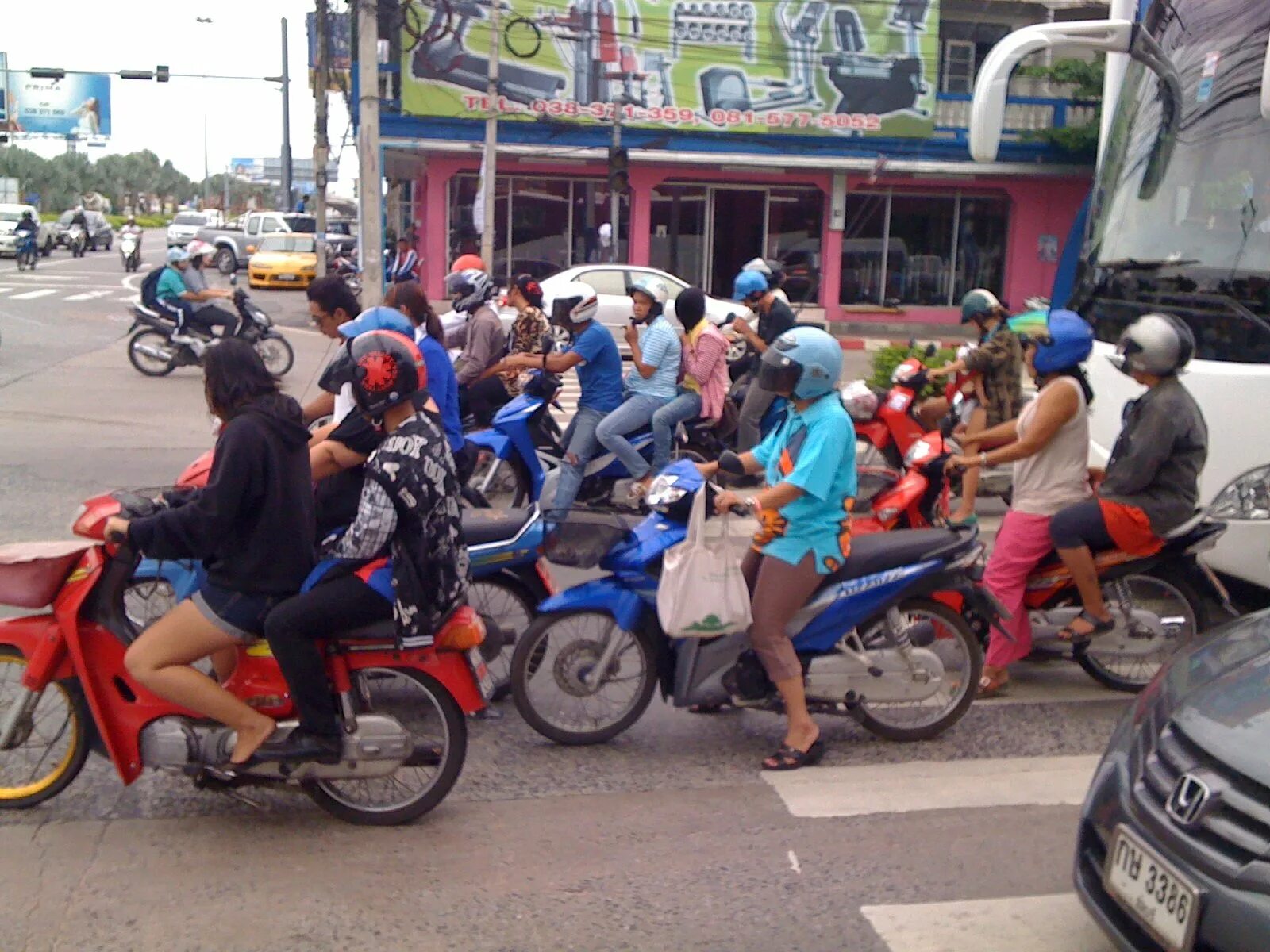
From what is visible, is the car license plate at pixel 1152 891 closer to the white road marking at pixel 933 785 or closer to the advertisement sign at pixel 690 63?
the white road marking at pixel 933 785

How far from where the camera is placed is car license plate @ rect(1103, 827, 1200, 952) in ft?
9.70

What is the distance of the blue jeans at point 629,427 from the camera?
8.93 meters

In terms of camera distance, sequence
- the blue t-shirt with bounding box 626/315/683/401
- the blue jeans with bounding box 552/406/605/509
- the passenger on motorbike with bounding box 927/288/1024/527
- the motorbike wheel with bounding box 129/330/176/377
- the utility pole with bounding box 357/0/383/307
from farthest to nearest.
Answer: the motorbike wheel with bounding box 129/330/176/377
the utility pole with bounding box 357/0/383/307
the blue jeans with bounding box 552/406/605/509
the blue t-shirt with bounding box 626/315/683/401
the passenger on motorbike with bounding box 927/288/1024/527

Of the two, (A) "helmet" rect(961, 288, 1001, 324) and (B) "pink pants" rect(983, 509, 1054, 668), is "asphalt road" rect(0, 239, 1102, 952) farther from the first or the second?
(A) "helmet" rect(961, 288, 1001, 324)

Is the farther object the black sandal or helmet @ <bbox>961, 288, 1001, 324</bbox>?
helmet @ <bbox>961, 288, 1001, 324</bbox>

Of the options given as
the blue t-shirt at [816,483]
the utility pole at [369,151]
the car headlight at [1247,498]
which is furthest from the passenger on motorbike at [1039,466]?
the utility pole at [369,151]

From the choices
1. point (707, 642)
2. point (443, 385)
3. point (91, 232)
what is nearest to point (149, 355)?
point (443, 385)

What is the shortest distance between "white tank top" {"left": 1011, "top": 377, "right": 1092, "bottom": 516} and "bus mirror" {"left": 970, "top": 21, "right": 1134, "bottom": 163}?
1517 mm

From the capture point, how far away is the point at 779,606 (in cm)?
495

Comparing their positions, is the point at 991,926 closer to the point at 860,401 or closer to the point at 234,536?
the point at 234,536

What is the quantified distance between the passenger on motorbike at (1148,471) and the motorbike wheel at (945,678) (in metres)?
0.72

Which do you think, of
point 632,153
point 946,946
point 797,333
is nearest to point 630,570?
point 797,333

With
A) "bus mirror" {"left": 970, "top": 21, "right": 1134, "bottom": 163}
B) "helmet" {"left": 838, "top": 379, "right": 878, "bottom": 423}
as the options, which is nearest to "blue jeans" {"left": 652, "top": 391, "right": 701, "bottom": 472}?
"helmet" {"left": 838, "top": 379, "right": 878, "bottom": 423}

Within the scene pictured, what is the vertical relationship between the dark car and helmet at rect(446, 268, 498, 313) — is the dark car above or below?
below
